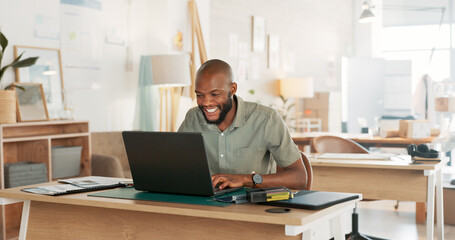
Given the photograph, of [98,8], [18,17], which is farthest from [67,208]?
[98,8]

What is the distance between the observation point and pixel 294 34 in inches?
384

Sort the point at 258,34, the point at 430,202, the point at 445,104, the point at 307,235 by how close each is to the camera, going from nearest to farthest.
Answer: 1. the point at 307,235
2. the point at 430,202
3. the point at 445,104
4. the point at 258,34

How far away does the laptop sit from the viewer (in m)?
1.97

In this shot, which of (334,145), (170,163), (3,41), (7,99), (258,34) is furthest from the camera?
(258,34)

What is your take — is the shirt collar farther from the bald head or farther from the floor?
the floor

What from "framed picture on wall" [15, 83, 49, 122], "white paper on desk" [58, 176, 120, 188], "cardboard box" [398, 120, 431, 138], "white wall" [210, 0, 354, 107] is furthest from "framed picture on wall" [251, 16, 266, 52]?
"white paper on desk" [58, 176, 120, 188]

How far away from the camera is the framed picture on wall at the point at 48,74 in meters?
4.91

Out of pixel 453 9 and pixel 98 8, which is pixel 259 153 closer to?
pixel 98 8

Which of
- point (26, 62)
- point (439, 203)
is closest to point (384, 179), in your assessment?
point (439, 203)

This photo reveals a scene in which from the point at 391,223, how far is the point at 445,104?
2448mm

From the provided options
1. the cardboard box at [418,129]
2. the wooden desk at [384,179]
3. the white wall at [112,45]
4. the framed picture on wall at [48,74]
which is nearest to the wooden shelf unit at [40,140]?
the framed picture on wall at [48,74]

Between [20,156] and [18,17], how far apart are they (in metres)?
1.22

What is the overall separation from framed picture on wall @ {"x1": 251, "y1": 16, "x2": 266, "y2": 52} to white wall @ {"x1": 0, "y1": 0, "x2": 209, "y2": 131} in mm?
1565

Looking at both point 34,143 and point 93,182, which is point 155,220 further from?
point 34,143
